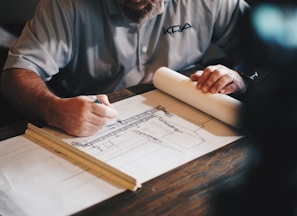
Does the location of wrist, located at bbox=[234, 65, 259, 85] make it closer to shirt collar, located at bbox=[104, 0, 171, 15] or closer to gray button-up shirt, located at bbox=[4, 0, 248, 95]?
gray button-up shirt, located at bbox=[4, 0, 248, 95]

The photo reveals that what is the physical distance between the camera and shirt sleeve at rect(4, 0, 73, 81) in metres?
1.16

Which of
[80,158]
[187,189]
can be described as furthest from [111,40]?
[187,189]

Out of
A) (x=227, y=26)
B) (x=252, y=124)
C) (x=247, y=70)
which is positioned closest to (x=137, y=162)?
(x=252, y=124)

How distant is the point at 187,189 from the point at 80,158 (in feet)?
0.73

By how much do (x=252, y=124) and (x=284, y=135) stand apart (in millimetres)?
250

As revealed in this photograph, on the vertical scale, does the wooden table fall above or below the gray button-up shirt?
below

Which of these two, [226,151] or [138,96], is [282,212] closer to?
[226,151]

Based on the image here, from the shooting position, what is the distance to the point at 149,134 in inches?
36.9

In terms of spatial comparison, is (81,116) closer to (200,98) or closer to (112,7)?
(200,98)

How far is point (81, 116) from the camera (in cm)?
92

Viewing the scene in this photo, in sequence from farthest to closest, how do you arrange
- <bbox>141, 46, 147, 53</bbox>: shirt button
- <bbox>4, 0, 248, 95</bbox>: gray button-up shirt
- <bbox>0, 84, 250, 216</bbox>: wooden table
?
<bbox>141, 46, 147, 53</bbox>: shirt button → <bbox>4, 0, 248, 95</bbox>: gray button-up shirt → <bbox>0, 84, 250, 216</bbox>: wooden table

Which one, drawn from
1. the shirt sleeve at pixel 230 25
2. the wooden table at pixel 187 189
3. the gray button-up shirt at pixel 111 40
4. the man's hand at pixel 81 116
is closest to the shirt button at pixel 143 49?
the gray button-up shirt at pixel 111 40

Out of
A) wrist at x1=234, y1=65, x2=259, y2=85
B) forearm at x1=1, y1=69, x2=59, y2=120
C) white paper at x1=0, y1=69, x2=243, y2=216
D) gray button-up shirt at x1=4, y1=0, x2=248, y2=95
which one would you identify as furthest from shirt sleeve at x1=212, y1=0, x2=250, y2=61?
forearm at x1=1, y1=69, x2=59, y2=120

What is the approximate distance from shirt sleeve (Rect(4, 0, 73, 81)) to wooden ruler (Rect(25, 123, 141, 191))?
28 cm
